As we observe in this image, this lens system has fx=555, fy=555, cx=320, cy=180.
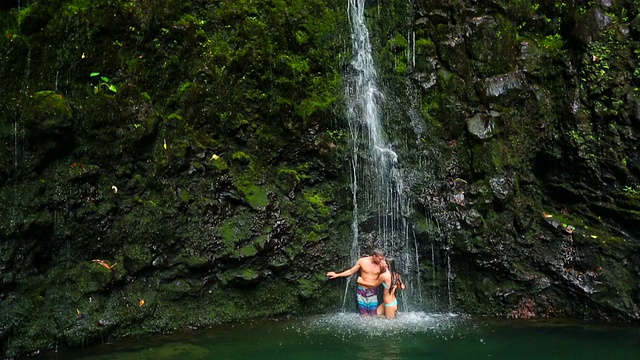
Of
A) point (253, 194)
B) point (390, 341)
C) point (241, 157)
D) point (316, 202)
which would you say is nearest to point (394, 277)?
point (390, 341)

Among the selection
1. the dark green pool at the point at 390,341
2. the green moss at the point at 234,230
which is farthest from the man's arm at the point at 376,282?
the green moss at the point at 234,230

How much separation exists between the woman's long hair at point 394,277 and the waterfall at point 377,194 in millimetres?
110

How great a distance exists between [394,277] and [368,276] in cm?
44

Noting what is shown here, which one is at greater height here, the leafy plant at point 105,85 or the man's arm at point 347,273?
the leafy plant at point 105,85

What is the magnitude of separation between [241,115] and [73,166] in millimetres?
2588

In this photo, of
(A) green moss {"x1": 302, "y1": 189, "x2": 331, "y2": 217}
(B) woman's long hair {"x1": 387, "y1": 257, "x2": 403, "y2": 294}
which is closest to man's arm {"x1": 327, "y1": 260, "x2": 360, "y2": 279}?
(B) woman's long hair {"x1": 387, "y1": 257, "x2": 403, "y2": 294}

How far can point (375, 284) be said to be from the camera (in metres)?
8.23

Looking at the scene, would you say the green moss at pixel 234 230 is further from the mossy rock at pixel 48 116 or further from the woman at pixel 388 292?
the mossy rock at pixel 48 116

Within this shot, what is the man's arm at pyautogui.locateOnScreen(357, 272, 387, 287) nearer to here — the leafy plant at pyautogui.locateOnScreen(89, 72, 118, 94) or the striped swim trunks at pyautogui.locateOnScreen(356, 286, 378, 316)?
the striped swim trunks at pyautogui.locateOnScreen(356, 286, 378, 316)

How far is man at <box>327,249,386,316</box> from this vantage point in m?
8.26

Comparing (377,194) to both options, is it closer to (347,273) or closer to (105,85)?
(347,273)

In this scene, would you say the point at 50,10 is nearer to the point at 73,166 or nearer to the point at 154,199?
the point at 73,166

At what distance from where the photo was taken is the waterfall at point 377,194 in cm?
887

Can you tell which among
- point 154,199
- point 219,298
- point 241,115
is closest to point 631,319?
point 219,298
